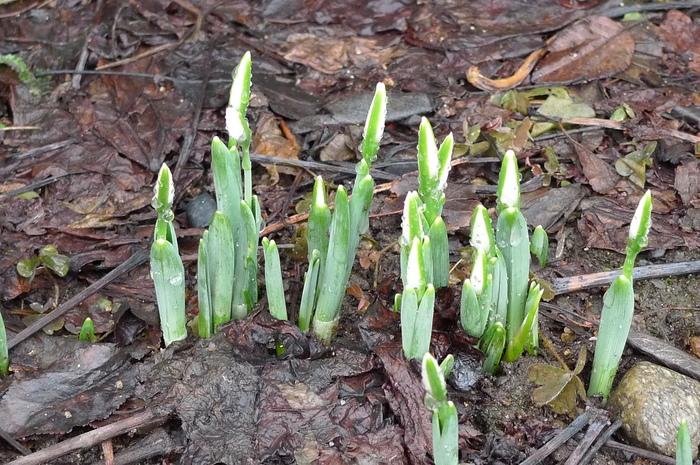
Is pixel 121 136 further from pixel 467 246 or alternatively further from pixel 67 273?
pixel 467 246

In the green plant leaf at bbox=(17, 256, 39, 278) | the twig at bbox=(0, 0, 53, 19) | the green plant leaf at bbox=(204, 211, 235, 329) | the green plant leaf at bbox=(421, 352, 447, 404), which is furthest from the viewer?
the twig at bbox=(0, 0, 53, 19)

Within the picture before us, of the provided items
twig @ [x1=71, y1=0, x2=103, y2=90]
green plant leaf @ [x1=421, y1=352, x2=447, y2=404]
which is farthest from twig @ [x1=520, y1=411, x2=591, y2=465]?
twig @ [x1=71, y1=0, x2=103, y2=90]

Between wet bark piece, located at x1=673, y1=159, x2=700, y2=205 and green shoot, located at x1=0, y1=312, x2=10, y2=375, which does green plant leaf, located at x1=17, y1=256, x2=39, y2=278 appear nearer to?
green shoot, located at x1=0, y1=312, x2=10, y2=375

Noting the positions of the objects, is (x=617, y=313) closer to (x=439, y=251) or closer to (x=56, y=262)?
(x=439, y=251)

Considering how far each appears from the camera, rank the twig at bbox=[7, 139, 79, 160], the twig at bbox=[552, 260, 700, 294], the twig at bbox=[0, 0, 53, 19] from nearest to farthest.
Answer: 1. the twig at bbox=[552, 260, 700, 294]
2. the twig at bbox=[7, 139, 79, 160]
3. the twig at bbox=[0, 0, 53, 19]

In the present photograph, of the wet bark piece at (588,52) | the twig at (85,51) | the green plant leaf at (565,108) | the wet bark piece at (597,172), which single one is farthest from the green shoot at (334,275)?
the twig at (85,51)

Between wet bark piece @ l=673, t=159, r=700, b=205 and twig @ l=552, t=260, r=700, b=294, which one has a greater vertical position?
wet bark piece @ l=673, t=159, r=700, b=205

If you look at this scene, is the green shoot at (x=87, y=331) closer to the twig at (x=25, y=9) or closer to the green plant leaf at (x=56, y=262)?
the green plant leaf at (x=56, y=262)

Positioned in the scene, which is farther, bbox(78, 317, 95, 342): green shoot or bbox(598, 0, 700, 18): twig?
bbox(598, 0, 700, 18): twig
